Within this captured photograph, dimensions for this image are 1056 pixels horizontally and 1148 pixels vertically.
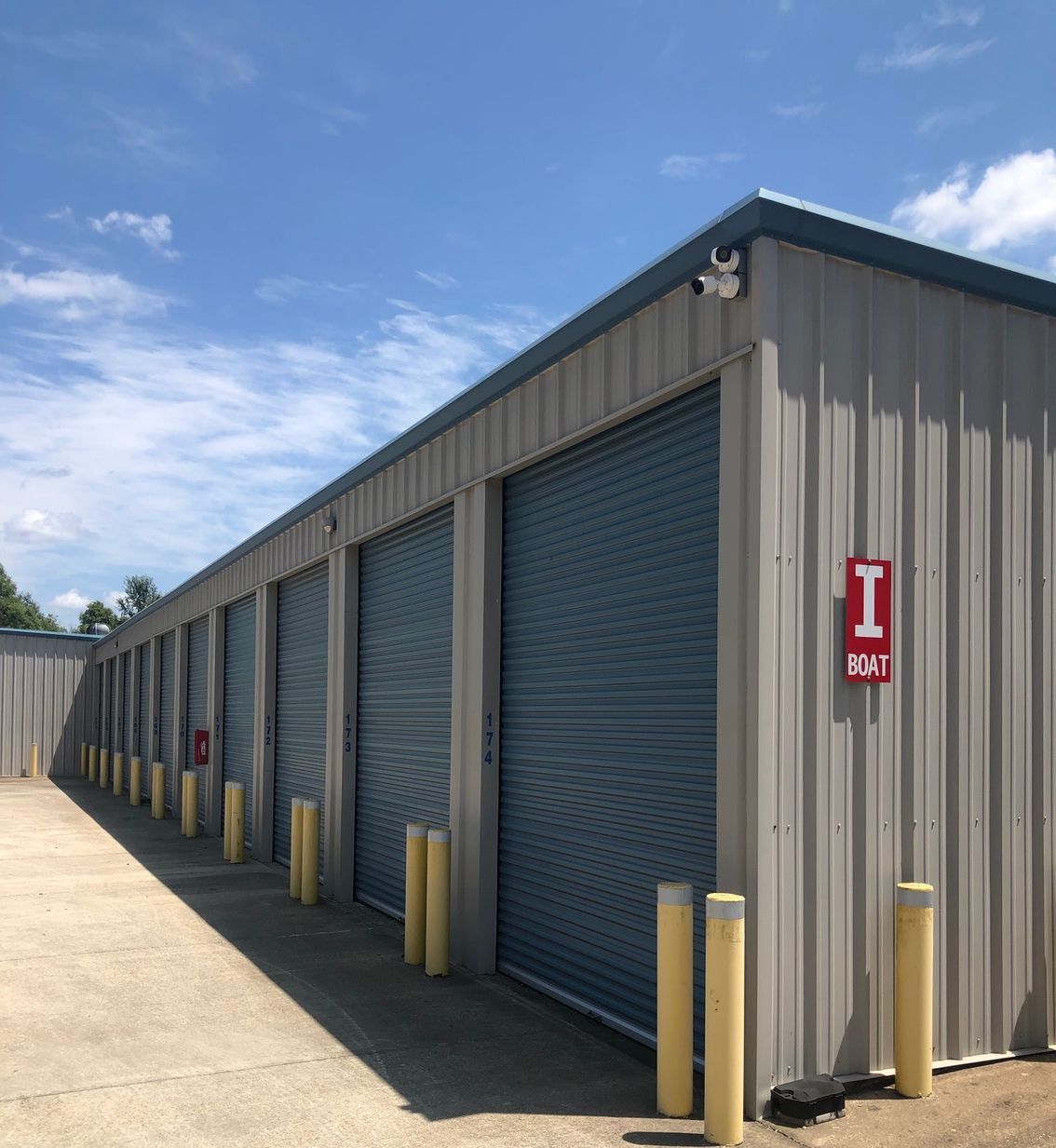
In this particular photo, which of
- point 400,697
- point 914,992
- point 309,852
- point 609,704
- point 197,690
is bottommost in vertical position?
point 309,852

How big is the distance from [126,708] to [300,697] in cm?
1619

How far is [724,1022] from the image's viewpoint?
5070mm

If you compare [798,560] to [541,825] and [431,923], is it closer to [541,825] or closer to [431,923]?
[541,825]

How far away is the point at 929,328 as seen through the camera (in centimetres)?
634

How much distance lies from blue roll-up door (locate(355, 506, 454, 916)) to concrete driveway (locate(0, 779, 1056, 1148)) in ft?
2.76

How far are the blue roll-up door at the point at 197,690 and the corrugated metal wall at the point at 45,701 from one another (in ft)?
40.6

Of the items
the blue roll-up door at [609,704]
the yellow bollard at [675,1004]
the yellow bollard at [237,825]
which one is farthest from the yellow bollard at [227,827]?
the yellow bollard at [675,1004]

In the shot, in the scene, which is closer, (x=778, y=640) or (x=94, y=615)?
(x=778, y=640)

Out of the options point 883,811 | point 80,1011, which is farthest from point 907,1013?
point 80,1011

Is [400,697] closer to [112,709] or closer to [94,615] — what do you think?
[112,709]

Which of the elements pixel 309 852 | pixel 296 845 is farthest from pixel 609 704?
pixel 296 845

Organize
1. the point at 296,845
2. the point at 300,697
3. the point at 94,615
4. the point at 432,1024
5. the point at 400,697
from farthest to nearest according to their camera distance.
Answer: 1. the point at 94,615
2. the point at 300,697
3. the point at 296,845
4. the point at 400,697
5. the point at 432,1024

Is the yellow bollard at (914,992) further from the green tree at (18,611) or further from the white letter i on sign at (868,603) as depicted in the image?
the green tree at (18,611)

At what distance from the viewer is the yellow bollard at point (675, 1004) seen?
17.6ft
